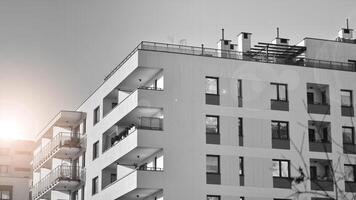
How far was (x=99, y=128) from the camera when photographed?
61188 millimetres

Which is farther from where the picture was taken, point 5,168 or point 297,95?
point 5,168

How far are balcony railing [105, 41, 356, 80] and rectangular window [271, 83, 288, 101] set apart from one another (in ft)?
6.38

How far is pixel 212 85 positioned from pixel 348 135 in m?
11.0

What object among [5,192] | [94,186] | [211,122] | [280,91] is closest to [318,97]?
[280,91]

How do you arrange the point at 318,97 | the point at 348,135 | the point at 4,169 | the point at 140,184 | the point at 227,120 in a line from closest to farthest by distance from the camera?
the point at 140,184 < the point at 227,120 < the point at 348,135 < the point at 318,97 < the point at 4,169

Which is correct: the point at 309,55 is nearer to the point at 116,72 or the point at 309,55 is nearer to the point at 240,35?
the point at 240,35

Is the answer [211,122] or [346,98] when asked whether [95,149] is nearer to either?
[211,122]

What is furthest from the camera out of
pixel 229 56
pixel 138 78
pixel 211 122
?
pixel 229 56

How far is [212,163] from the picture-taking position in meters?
51.6

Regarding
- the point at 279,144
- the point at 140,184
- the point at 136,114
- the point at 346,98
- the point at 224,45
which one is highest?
the point at 224,45

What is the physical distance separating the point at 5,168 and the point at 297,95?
77612 millimetres

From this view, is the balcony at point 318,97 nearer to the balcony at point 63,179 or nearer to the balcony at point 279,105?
the balcony at point 279,105

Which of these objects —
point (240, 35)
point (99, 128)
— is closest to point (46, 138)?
point (99, 128)

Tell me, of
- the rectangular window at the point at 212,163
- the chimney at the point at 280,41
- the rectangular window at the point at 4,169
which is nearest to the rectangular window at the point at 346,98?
the chimney at the point at 280,41
